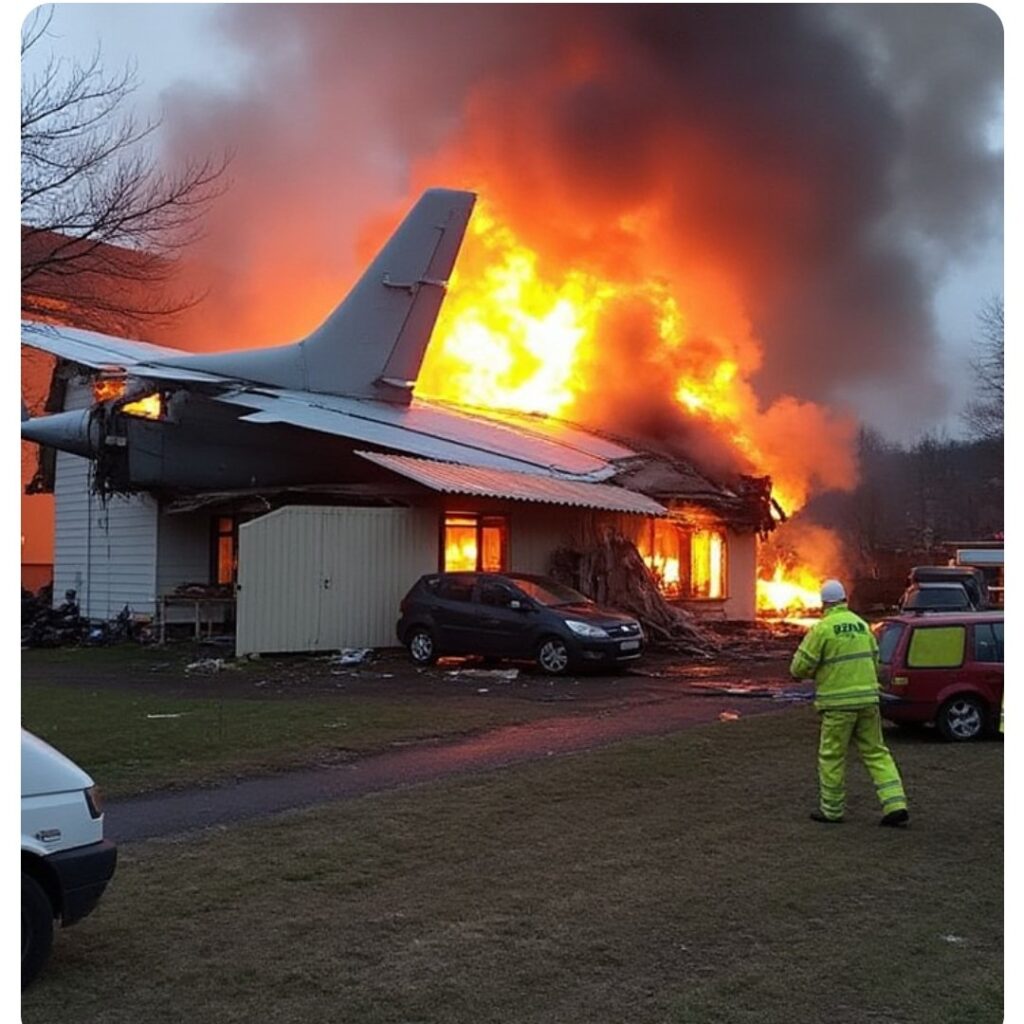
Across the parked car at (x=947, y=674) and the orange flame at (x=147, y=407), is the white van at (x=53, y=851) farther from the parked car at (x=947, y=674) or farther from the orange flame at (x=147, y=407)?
the orange flame at (x=147, y=407)

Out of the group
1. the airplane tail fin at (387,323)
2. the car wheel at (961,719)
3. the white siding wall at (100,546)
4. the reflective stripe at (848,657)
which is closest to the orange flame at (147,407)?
the white siding wall at (100,546)

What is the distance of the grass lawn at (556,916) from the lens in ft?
15.9

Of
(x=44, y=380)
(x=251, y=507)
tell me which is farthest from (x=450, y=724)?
(x=44, y=380)

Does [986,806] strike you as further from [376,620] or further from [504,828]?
[376,620]

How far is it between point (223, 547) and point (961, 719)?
16.5 meters

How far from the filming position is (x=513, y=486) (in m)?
21.5

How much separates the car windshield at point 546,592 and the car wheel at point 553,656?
2.07 feet

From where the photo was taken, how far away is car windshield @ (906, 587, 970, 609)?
18.8 meters

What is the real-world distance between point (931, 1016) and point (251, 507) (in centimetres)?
1961

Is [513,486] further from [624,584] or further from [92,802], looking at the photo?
[92,802]

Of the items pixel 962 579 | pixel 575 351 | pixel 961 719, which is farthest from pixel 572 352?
pixel 961 719

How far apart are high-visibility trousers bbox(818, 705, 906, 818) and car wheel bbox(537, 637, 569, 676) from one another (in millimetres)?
9177

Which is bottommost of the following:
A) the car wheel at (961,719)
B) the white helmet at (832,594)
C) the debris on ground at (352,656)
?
the debris on ground at (352,656)

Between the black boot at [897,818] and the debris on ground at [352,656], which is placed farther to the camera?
the debris on ground at [352,656]
